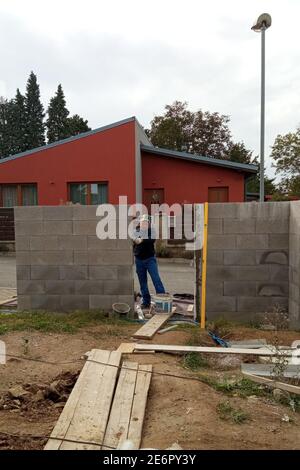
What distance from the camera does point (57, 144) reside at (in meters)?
17.1

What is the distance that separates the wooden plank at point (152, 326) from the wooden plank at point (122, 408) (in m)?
1.14

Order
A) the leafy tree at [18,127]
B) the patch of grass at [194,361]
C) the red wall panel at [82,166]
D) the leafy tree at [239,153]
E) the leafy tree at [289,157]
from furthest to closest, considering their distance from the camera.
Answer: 1. the leafy tree at [18,127]
2. the leafy tree at [239,153]
3. the leafy tree at [289,157]
4. the red wall panel at [82,166]
5. the patch of grass at [194,361]

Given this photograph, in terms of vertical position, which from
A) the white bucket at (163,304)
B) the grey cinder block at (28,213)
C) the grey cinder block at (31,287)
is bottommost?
the white bucket at (163,304)

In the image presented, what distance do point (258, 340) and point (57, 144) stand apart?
45.2 feet

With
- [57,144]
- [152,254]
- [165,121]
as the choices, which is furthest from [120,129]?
[165,121]

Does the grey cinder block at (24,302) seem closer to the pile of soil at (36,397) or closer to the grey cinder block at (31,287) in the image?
the grey cinder block at (31,287)

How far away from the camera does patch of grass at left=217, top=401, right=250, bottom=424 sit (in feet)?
10.4

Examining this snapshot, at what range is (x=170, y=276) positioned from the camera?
1121 cm

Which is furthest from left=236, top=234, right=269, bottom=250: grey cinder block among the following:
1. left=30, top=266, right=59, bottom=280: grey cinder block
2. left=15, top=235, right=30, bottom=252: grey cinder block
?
left=15, top=235, right=30, bottom=252: grey cinder block

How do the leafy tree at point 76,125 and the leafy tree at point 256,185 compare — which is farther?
the leafy tree at point 76,125

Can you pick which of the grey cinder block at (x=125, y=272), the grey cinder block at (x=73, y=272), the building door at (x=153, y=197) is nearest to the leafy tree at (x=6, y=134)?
the building door at (x=153, y=197)

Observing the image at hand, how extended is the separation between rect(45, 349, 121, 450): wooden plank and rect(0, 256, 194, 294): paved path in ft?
16.2

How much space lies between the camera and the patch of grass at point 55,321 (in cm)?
589

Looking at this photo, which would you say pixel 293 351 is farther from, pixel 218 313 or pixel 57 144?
pixel 57 144
